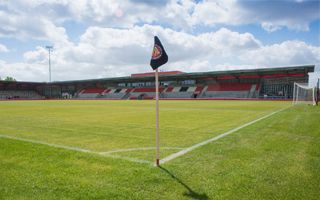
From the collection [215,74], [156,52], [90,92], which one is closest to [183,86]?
[215,74]

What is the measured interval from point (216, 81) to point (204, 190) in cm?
Answer: 7407

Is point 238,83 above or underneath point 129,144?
above

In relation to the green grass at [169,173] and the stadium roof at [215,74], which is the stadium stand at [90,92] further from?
the green grass at [169,173]

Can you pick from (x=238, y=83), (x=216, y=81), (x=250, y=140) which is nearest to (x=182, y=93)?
(x=216, y=81)

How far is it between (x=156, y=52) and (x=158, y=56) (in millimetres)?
104

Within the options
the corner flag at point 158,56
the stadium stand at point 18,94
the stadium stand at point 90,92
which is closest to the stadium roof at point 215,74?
the stadium stand at point 90,92

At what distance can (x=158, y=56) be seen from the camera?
16.2 feet

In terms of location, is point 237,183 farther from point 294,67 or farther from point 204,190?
point 294,67

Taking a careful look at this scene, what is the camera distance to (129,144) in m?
7.38

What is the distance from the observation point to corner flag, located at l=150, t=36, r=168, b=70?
4902mm

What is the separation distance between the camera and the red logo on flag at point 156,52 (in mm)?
4935

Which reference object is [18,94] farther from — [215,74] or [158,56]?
[158,56]

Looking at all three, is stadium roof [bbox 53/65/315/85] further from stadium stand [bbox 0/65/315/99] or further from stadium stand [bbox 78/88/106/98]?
stadium stand [bbox 78/88/106/98]

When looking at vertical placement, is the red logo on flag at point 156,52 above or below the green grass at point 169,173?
above
